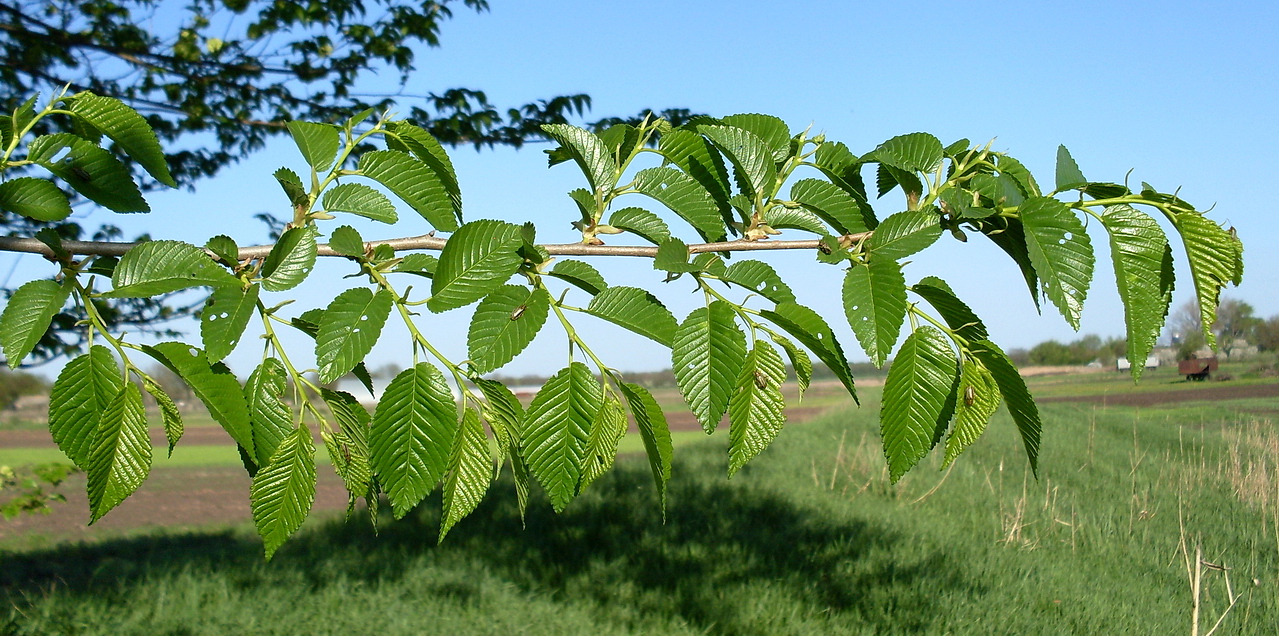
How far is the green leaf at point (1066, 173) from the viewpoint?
1.07 m

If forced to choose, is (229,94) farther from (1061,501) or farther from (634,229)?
(1061,501)

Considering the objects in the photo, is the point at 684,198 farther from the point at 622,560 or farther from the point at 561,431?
the point at 622,560

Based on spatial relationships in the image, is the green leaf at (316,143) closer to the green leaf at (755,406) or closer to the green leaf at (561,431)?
the green leaf at (561,431)

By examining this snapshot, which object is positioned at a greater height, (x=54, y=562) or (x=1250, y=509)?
(x=1250, y=509)

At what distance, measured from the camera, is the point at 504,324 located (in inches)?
36.4

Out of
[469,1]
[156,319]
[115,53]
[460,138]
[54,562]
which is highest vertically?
[469,1]

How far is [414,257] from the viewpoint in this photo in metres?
1.04

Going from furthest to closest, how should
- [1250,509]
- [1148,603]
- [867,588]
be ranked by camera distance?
[1250,509]
[867,588]
[1148,603]

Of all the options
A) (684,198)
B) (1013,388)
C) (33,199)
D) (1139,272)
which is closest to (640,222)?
(684,198)

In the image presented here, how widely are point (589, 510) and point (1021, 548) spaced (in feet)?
10.8

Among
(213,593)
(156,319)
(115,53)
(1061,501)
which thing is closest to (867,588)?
(1061,501)

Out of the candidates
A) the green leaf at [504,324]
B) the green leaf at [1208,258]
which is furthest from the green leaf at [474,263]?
the green leaf at [1208,258]

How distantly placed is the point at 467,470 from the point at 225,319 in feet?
1.04

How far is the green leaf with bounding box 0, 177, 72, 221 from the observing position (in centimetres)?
111
